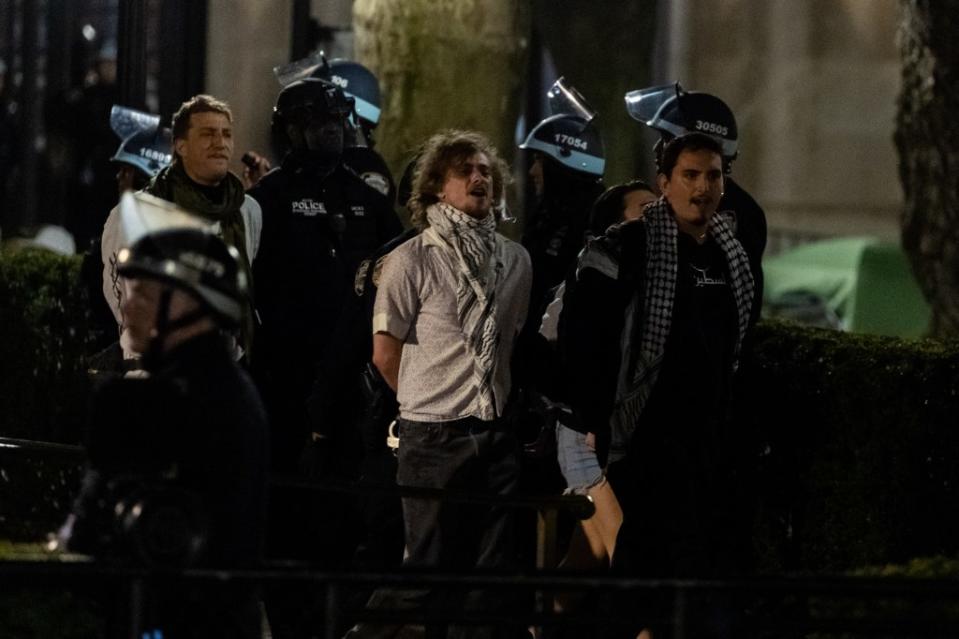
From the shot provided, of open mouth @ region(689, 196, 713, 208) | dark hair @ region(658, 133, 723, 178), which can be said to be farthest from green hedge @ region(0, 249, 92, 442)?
open mouth @ region(689, 196, 713, 208)

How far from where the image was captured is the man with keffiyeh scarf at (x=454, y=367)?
765 cm

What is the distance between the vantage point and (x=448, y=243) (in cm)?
775

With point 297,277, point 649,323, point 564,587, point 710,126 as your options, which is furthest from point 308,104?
point 564,587

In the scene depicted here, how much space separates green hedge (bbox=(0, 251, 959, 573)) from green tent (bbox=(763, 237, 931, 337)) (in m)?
9.41

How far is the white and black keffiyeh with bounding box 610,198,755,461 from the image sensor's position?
7.24 metres

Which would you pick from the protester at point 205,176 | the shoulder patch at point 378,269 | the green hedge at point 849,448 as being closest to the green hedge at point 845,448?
the green hedge at point 849,448

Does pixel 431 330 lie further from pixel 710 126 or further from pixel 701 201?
pixel 710 126

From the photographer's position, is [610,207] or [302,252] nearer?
[610,207]

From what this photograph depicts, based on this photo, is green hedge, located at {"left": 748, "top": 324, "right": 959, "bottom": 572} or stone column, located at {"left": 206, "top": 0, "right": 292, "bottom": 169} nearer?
green hedge, located at {"left": 748, "top": 324, "right": 959, "bottom": 572}

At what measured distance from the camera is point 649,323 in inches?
285

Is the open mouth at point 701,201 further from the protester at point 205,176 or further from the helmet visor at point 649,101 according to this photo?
the protester at point 205,176

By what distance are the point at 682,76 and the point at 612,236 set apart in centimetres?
1264

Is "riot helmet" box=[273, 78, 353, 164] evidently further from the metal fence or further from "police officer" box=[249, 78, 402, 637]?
the metal fence

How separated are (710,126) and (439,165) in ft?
4.62
